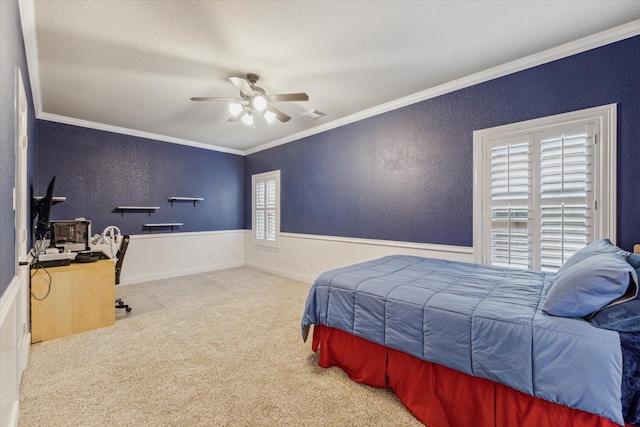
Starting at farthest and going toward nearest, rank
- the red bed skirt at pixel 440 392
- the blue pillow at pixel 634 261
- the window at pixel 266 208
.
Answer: the window at pixel 266 208, the blue pillow at pixel 634 261, the red bed skirt at pixel 440 392

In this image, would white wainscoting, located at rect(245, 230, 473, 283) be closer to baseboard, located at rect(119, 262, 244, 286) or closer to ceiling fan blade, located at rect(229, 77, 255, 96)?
baseboard, located at rect(119, 262, 244, 286)

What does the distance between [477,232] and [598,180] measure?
3.40ft

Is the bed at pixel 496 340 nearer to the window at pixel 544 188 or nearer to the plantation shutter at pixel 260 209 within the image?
the window at pixel 544 188

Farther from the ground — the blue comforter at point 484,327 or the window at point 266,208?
the window at point 266,208

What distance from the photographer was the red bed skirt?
134 cm

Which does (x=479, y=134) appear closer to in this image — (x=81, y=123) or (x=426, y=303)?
(x=426, y=303)

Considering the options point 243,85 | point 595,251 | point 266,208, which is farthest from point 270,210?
point 595,251

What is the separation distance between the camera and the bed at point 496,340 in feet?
3.98

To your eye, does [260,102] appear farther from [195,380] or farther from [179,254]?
[179,254]

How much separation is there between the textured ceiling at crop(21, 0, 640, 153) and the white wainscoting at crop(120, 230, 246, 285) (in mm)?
2431

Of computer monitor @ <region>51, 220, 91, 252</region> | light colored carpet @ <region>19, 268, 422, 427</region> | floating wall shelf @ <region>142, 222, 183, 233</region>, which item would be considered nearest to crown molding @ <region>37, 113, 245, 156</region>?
floating wall shelf @ <region>142, 222, 183, 233</region>

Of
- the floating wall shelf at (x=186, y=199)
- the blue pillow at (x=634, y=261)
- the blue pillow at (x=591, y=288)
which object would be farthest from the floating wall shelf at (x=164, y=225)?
the blue pillow at (x=634, y=261)

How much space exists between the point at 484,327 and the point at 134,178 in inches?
217

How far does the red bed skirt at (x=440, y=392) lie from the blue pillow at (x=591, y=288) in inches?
17.5
